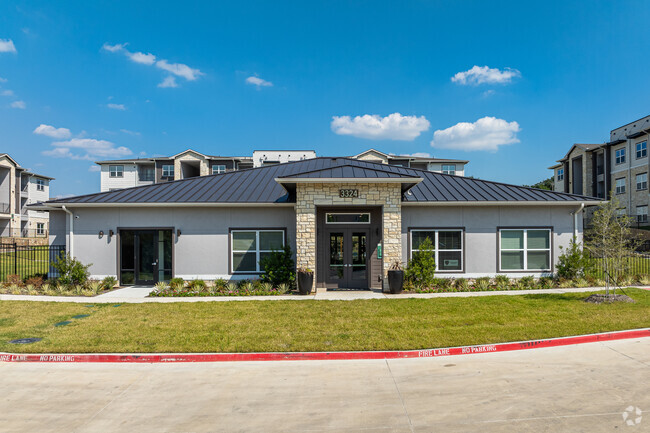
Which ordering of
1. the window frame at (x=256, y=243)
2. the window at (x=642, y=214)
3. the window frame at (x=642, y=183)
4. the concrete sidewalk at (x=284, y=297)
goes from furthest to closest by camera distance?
the window frame at (x=642, y=183) → the window at (x=642, y=214) → the window frame at (x=256, y=243) → the concrete sidewalk at (x=284, y=297)

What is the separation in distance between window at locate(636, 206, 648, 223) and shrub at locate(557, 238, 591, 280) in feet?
97.8

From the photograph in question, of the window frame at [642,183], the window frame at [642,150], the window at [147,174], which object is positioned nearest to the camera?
the window frame at [642,183]

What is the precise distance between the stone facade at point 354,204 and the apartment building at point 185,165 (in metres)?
34.8

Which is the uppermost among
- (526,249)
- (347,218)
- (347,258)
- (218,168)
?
(218,168)

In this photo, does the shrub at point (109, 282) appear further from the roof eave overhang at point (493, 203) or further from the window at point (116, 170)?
the window at point (116, 170)

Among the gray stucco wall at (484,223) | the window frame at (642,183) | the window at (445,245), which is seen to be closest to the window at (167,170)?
the gray stucco wall at (484,223)

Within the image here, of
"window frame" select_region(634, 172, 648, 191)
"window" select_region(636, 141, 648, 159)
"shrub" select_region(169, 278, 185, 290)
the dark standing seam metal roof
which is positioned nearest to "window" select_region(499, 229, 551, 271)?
the dark standing seam metal roof

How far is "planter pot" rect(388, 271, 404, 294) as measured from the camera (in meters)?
13.1

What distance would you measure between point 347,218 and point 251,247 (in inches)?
165

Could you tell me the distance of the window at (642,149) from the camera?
3633 centimetres

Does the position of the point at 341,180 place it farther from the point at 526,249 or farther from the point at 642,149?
the point at 642,149

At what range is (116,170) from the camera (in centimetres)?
5203

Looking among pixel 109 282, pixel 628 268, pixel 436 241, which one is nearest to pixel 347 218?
pixel 436 241

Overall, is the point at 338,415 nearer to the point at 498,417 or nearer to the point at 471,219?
the point at 498,417
